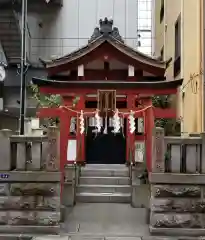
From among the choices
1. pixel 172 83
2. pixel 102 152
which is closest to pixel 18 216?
pixel 172 83

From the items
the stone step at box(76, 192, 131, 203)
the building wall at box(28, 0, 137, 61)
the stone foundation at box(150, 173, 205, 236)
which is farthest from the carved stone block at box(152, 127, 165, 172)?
the building wall at box(28, 0, 137, 61)

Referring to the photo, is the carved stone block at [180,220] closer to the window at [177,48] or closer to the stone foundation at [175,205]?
the stone foundation at [175,205]

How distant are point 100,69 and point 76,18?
13.2 meters

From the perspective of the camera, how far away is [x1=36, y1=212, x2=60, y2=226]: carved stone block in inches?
461

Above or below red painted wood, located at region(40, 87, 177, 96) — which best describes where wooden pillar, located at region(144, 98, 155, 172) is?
below

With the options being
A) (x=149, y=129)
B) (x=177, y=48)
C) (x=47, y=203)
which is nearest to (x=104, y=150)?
(x=177, y=48)

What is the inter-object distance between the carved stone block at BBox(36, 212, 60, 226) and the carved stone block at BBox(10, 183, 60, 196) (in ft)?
1.89

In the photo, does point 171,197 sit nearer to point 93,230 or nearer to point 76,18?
point 93,230

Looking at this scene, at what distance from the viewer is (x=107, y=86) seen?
12.9 metres

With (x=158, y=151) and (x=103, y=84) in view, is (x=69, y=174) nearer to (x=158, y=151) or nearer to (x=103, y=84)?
(x=103, y=84)

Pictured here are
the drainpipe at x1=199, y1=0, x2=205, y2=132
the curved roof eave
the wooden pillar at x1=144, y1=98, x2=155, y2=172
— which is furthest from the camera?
the curved roof eave

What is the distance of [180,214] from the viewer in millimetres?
11555

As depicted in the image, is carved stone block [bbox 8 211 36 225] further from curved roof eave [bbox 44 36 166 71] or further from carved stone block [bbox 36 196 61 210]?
curved roof eave [bbox 44 36 166 71]

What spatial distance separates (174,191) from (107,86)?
3.92 m
